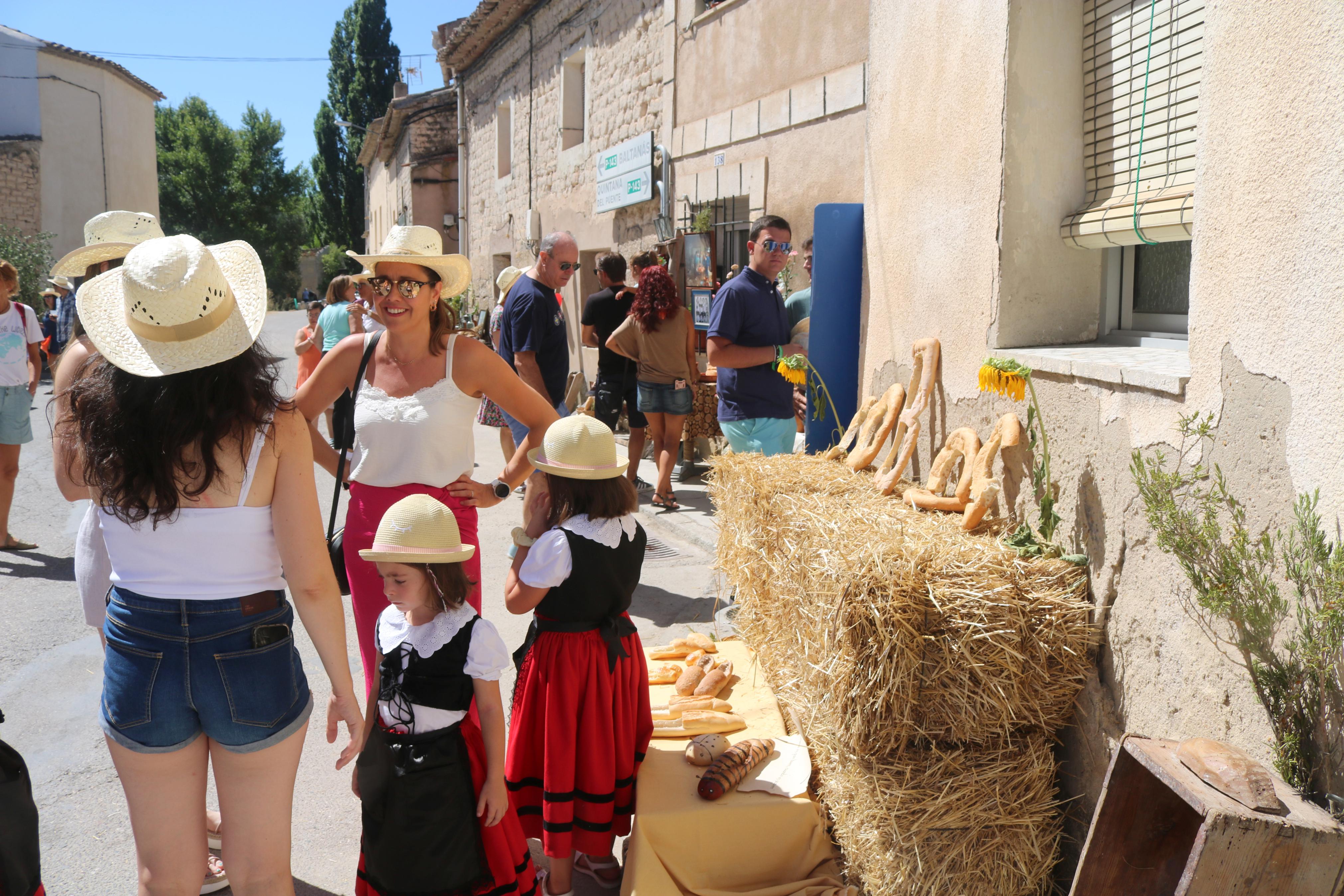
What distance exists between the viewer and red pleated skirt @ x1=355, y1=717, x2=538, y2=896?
2.26m

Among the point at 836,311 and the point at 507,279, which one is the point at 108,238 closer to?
the point at 836,311

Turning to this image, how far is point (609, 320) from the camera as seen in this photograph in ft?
24.9

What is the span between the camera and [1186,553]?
2.05 metres

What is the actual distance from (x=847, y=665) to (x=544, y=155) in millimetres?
12407

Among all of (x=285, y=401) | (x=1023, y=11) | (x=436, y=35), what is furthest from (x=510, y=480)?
(x=436, y=35)

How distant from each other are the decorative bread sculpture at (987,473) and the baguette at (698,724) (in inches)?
40.3

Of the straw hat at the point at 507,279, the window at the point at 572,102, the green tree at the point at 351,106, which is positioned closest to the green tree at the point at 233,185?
the green tree at the point at 351,106

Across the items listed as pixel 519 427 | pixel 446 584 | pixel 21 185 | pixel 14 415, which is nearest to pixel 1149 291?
pixel 446 584

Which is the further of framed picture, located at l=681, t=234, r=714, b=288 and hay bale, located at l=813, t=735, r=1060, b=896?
framed picture, located at l=681, t=234, r=714, b=288

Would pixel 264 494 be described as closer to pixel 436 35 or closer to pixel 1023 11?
pixel 1023 11

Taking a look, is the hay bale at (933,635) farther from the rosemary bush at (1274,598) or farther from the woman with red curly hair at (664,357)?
the woman with red curly hair at (664,357)

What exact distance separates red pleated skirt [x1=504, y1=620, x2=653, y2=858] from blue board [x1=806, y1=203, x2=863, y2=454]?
2314mm

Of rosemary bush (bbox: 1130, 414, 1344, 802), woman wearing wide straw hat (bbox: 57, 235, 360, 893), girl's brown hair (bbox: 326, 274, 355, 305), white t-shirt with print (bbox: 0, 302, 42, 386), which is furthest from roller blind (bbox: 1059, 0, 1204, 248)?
white t-shirt with print (bbox: 0, 302, 42, 386)

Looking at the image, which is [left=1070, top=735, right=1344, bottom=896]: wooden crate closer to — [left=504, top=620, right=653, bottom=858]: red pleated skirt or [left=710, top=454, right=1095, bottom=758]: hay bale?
[left=710, top=454, right=1095, bottom=758]: hay bale
